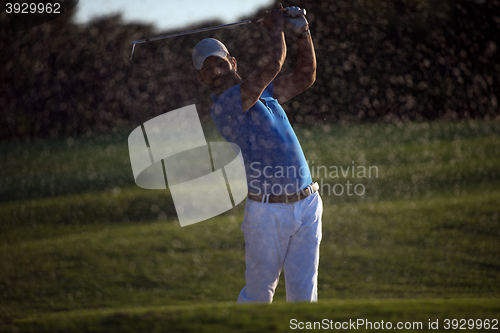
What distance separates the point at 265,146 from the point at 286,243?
1.83 ft

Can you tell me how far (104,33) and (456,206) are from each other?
20042 mm

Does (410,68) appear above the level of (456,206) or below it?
below

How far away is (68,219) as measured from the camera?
8.70 metres

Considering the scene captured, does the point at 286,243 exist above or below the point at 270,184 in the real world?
below

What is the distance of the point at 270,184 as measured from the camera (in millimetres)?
2969

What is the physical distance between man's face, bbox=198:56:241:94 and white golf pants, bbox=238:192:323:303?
0.70 metres

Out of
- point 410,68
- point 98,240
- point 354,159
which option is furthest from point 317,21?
point 98,240

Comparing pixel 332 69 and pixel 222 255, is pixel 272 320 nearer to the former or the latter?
pixel 222 255

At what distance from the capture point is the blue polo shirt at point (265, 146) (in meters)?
2.96

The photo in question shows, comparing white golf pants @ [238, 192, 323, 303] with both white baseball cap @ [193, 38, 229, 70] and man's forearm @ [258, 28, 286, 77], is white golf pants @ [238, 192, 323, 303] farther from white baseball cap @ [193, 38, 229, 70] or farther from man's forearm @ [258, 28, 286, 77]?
white baseball cap @ [193, 38, 229, 70]

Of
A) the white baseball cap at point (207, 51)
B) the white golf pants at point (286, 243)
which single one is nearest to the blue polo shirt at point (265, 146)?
the white golf pants at point (286, 243)

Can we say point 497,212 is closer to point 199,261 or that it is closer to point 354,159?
point 199,261

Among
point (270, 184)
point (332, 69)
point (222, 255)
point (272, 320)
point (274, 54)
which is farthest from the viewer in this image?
point (332, 69)

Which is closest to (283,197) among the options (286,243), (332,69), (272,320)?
(286,243)
